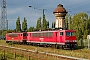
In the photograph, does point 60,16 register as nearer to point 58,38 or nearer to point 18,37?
point 18,37

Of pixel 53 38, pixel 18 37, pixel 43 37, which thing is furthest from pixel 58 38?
pixel 18 37

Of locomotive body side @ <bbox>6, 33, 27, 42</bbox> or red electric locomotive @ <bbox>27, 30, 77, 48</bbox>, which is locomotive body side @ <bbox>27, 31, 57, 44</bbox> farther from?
locomotive body side @ <bbox>6, 33, 27, 42</bbox>

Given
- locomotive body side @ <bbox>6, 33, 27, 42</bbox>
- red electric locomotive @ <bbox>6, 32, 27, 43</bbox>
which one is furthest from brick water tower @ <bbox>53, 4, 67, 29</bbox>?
red electric locomotive @ <bbox>6, 32, 27, 43</bbox>

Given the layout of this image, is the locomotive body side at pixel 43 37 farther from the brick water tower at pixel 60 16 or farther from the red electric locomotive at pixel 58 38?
the brick water tower at pixel 60 16

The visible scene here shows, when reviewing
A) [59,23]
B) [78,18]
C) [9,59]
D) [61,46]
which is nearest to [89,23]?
[78,18]

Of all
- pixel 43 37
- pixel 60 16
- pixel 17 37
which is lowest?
pixel 17 37

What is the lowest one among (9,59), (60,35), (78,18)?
(9,59)

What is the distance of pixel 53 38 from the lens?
3422cm

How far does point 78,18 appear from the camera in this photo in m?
66.9

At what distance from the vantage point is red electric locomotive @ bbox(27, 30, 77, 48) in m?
31.6

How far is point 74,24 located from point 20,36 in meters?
22.7

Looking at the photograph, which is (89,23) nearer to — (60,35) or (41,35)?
(41,35)

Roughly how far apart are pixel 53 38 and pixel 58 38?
5.31 feet

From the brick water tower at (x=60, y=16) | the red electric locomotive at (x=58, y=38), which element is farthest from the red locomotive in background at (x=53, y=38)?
the brick water tower at (x=60, y=16)
